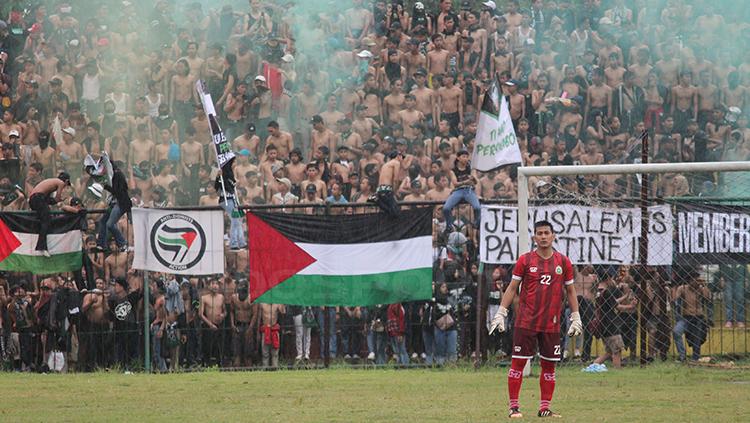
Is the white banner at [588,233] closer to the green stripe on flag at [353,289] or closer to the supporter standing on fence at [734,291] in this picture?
the supporter standing on fence at [734,291]

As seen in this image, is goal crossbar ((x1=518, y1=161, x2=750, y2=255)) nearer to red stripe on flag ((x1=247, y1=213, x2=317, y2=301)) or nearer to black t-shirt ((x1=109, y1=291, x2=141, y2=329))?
red stripe on flag ((x1=247, y1=213, x2=317, y2=301))

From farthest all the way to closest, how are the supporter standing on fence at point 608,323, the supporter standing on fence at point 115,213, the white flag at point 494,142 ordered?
the white flag at point 494,142
the supporter standing on fence at point 115,213
the supporter standing on fence at point 608,323

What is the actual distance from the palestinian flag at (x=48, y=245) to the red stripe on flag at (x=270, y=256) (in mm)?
2225

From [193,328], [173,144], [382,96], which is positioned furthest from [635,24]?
[193,328]

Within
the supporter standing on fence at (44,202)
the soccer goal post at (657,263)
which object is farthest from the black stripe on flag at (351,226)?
the supporter standing on fence at (44,202)

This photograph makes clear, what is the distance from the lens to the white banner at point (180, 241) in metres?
17.2

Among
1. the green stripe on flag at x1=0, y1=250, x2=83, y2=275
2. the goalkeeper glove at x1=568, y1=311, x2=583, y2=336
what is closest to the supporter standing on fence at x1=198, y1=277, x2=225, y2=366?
the green stripe on flag at x1=0, y1=250, x2=83, y2=275

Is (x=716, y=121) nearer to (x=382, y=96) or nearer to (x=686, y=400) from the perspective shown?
(x=382, y=96)

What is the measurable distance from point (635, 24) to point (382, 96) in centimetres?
593

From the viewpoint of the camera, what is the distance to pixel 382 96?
24109mm

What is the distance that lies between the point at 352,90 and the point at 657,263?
910cm

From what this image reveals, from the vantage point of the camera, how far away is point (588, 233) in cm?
1678

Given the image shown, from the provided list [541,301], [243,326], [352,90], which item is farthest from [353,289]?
[352,90]

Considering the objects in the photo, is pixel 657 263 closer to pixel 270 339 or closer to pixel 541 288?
pixel 270 339
